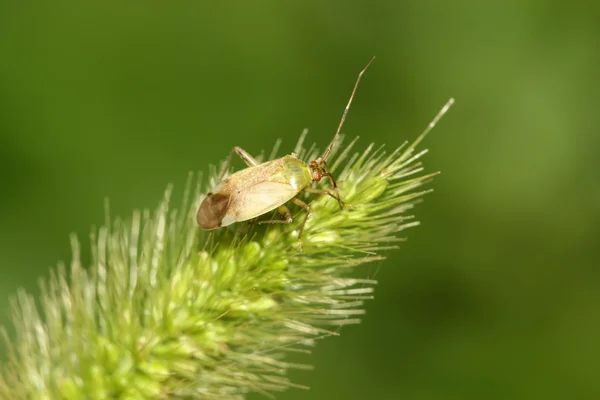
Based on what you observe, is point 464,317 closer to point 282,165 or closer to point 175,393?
point 282,165

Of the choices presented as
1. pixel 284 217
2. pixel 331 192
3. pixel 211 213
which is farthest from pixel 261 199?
pixel 331 192

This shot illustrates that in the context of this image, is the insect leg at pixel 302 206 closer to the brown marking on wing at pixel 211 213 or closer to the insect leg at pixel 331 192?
the insect leg at pixel 331 192

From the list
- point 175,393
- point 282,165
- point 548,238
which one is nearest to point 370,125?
point 548,238

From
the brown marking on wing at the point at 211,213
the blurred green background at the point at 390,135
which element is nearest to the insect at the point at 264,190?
the brown marking on wing at the point at 211,213

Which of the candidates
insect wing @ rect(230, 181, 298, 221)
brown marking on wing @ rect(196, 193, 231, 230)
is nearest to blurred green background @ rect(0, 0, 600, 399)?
insect wing @ rect(230, 181, 298, 221)

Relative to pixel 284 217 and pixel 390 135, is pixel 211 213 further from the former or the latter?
pixel 390 135
